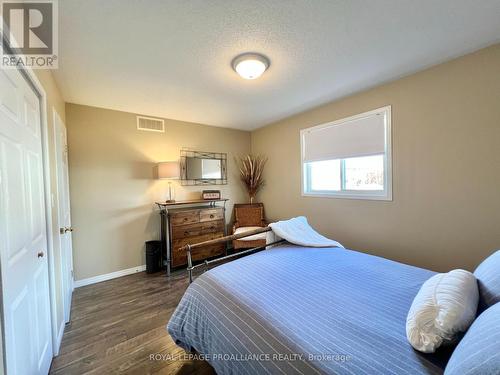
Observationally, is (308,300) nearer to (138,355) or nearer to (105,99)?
(138,355)

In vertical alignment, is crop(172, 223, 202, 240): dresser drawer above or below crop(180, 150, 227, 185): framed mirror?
below

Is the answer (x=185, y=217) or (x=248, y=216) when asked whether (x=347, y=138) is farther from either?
(x=185, y=217)

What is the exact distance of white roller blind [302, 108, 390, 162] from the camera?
2553mm

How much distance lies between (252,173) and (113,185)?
Result: 7.78 feet

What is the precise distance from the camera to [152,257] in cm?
314

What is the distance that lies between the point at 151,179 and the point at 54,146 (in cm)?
152

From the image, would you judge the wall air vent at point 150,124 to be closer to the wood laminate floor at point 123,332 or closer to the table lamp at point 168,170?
the table lamp at point 168,170

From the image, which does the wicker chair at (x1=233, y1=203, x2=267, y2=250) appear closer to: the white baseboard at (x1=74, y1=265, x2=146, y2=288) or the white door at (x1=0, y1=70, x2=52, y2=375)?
the white baseboard at (x1=74, y1=265, x2=146, y2=288)

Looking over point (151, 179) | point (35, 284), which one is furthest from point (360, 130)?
point (35, 284)

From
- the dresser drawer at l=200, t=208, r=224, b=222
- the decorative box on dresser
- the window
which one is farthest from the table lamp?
the window

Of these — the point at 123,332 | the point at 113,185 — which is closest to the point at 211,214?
the point at 113,185

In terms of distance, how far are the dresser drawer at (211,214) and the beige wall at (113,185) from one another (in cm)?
56

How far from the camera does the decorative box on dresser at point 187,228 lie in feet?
10.3

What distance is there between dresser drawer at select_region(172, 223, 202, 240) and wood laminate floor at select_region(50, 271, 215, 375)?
64 cm
